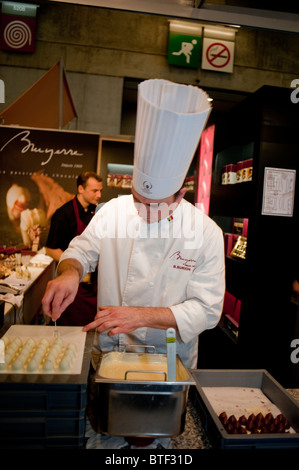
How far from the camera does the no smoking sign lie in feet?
21.2

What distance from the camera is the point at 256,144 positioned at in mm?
2992

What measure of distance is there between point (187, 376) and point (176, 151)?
2.32ft

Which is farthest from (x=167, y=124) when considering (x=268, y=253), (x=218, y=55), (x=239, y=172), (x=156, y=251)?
(x=218, y=55)

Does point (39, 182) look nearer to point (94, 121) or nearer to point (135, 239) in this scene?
point (94, 121)

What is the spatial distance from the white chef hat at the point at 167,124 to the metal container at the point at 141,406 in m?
0.67

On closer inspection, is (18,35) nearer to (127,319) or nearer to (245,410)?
(127,319)

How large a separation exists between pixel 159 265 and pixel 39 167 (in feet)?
11.5

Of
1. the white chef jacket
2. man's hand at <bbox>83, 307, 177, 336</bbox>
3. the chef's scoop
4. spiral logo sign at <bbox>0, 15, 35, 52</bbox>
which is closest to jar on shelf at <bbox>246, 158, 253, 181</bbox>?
the white chef jacket

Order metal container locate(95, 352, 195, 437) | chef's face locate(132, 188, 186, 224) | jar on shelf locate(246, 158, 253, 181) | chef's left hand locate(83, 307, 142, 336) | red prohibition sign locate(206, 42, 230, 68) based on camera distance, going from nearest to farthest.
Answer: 1. metal container locate(95, 352, 195, 437)
2. chef's left hand locate(83, 307, 142, 336)
3. chef's face locate(132, 188, 186, 224)
4. jar on shelf locate(246, 158, 253, 181)
5. red prohibition sign locate(206, 42, 230, 68)

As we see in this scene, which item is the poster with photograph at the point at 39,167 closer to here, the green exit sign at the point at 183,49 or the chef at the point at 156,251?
the green exit sign at the point at 183,49

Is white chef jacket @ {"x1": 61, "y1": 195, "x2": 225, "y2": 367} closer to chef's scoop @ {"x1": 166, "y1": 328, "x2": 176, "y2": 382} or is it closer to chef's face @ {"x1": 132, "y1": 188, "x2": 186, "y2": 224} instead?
chef's face @ {"x1": 132, "y1": 188, "x2": 186, "y2": 224}

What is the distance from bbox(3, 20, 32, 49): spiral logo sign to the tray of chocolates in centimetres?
647

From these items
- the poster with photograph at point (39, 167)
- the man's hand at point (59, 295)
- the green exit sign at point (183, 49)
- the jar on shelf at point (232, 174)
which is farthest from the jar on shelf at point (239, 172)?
the green exit sign at point (183, 49)
